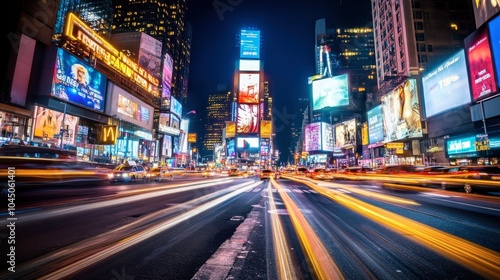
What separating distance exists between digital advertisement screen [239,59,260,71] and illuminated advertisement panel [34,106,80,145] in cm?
7550

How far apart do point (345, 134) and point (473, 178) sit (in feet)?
245

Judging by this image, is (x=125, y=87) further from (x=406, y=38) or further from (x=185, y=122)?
(x=406, y=38)

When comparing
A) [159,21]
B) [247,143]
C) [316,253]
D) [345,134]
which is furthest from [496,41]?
[159,21]

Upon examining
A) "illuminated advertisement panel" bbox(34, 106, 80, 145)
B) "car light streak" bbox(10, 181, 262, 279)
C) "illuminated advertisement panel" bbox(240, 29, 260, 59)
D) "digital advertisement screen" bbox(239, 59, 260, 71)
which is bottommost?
"car light streak" bbox(10, 181, 262, 279)

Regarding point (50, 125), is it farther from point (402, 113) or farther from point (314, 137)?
point (314, 137)

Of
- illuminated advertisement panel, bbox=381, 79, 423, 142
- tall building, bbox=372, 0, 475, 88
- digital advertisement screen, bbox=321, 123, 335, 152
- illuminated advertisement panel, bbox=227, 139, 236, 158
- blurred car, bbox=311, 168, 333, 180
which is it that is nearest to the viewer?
blurred car, bbox=311, 168, 333, 180

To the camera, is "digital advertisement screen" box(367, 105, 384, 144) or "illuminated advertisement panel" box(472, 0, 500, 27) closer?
"illuminated advertisement panel" box(472, 0, 500, 27)

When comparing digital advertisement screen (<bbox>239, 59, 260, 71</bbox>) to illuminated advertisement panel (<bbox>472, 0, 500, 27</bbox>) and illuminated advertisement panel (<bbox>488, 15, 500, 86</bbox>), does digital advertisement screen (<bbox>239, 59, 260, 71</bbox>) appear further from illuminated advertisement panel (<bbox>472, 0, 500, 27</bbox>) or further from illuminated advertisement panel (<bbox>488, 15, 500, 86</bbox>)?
illuminated advertisement panel (<bbox>488, 15, 500, 86</bbox>)

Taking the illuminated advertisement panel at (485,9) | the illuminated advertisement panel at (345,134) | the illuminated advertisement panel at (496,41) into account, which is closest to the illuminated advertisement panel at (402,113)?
the illuminated advertisement panel at (485,9)

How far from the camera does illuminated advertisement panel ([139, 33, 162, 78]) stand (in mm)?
69938

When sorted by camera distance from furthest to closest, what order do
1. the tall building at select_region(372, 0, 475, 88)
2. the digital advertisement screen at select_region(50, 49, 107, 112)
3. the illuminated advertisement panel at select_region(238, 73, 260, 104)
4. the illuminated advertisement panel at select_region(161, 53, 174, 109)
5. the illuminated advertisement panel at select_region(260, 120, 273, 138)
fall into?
the illuminated advertisement panel at select_region(260, 120, 273, 138), the illuminated advertisement panel at select_region(238, 73, 260, 104), the illuminated advertisement panel at select_region(161, 53, 174, 109), the tall building at select_region(372, 0, 475, 88), the digital advertisement screen at select_region(50, 49, 107, 112)

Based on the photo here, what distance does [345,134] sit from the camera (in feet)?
279

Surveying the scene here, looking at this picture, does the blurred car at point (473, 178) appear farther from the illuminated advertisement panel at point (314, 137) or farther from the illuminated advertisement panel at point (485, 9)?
the illuminated advertisement panel at point (314, 137)

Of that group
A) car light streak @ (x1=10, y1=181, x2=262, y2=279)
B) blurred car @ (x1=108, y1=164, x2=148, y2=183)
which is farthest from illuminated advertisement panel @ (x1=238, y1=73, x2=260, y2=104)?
car light streak @ (x1=10, y1=181, x2=262, y2=279)
